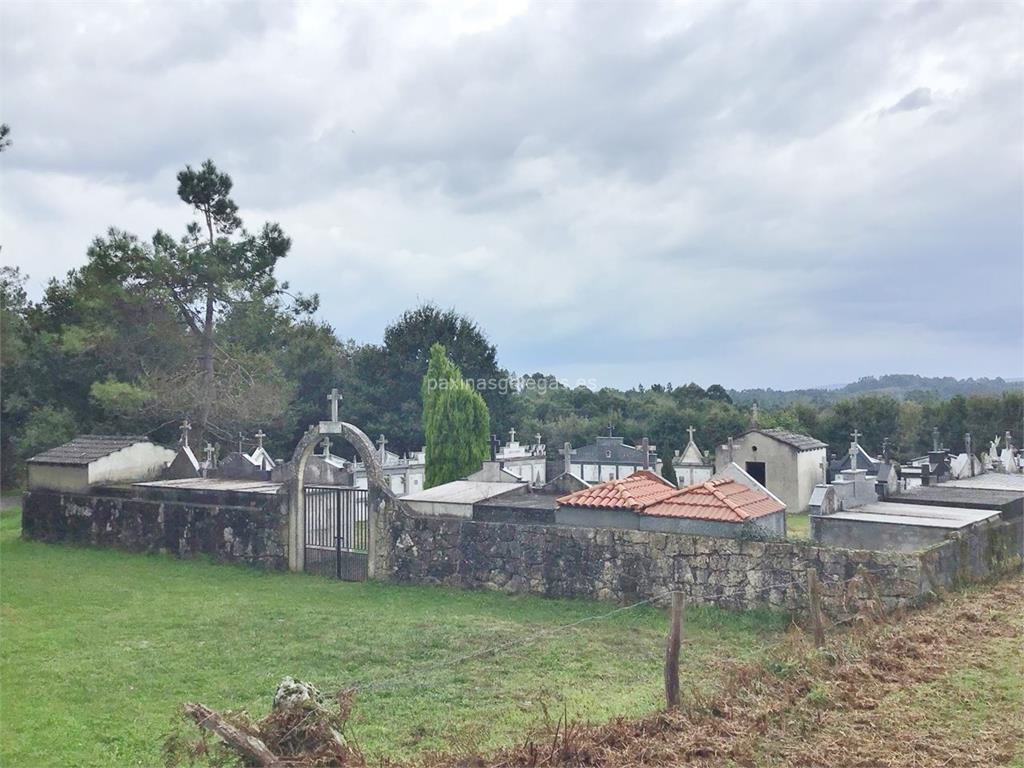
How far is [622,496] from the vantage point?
12438 millimetres

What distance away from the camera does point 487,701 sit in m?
7.28

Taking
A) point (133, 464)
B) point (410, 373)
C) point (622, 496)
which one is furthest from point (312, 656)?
point (410, 373)

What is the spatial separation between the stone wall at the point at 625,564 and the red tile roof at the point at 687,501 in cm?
38

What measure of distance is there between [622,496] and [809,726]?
6.68 meters

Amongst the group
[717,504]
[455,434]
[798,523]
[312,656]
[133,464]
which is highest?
[455,434]

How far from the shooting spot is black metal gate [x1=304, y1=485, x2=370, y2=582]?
1440 cm

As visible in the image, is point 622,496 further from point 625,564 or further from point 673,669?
point 673,669

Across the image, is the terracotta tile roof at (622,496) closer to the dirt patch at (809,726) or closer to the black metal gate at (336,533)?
the black metal gate at (336,533)

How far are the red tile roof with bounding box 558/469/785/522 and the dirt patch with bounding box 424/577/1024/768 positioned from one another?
372 centimetres

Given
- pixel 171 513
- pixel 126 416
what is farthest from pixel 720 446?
pixel 126 416

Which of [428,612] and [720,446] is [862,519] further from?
[720,446]

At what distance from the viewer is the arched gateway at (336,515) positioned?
1427cm

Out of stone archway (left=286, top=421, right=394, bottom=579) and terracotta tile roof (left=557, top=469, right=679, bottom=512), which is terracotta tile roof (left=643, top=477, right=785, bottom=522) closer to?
terracotta tile roof (left=557, top=469, right=679, bottom=512)

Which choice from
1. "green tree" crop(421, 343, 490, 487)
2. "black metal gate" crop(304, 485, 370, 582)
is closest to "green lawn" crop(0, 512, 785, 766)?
"black metal gate" crop(304, 485, 370, 582)
